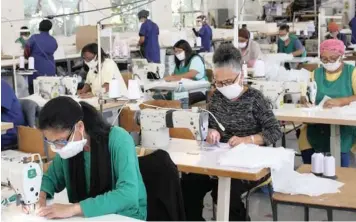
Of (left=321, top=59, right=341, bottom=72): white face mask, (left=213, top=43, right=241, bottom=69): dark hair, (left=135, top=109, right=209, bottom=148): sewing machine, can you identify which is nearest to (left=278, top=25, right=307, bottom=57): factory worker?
(left=321, top=59, right=341, bottom=72): white face mask

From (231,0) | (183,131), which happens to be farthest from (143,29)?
(183,131)

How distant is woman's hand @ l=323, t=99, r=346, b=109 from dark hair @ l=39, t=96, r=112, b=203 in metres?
2.24

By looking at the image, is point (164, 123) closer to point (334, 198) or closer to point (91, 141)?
point (91, 141)

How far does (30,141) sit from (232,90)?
141 centimetres

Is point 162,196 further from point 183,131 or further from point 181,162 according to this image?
point 183,131

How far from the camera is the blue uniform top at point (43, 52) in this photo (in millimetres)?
7285

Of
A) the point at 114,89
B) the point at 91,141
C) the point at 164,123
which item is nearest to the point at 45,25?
the point at 114,89

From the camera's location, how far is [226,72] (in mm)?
3109

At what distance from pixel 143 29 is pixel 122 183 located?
23.3 ft

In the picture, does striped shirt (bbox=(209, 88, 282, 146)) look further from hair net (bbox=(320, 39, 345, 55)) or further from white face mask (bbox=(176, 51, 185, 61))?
white face mask (bbox=(176, 51, 185, 61))

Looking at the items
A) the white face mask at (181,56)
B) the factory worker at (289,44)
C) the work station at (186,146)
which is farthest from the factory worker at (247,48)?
the factory worker at (289,44)

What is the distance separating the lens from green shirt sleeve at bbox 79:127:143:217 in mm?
1938

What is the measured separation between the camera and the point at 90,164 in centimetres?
208

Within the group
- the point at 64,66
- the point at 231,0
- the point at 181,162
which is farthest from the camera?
the point at 231,0
